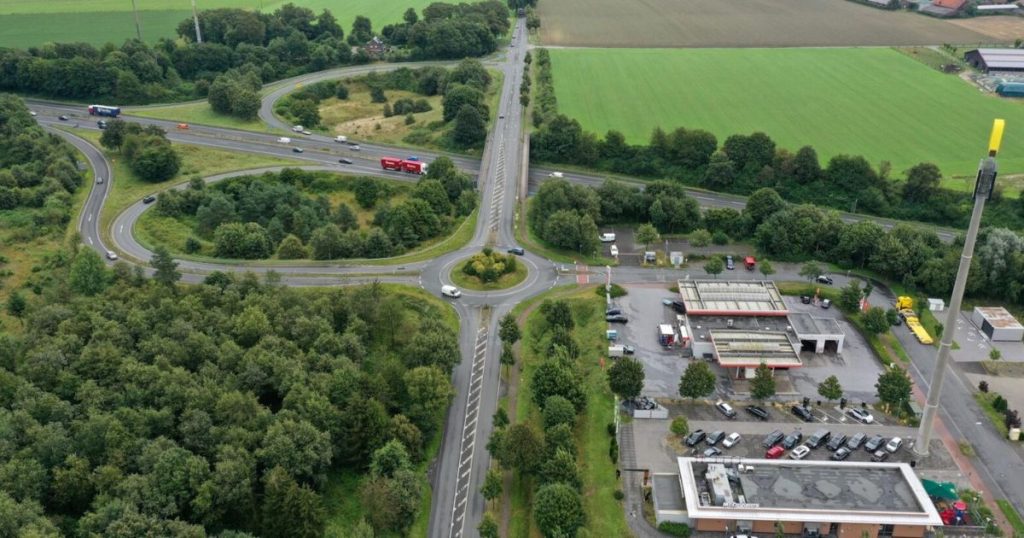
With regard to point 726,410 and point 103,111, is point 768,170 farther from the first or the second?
point 103,111

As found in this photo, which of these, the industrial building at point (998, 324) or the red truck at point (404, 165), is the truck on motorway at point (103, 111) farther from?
the industrial building at point (998, 324)

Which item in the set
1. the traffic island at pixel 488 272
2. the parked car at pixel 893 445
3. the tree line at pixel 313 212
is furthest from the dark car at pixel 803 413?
the tree line at pixel 313 212

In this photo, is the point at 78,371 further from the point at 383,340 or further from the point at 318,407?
the point at 383,340

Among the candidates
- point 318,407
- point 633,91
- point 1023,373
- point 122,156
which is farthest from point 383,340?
point 633,91

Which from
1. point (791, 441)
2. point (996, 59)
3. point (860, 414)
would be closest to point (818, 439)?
point (791, 441)

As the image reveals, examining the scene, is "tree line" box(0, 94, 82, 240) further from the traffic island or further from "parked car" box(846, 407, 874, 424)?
"parked car" box(846, 407, 874, 424)

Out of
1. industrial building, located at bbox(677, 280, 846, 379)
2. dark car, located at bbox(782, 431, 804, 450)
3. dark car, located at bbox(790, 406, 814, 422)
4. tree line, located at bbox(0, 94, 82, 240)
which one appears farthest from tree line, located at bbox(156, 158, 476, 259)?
dark car, located at bbox(782, 431, 804, 450)
